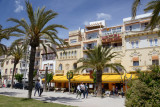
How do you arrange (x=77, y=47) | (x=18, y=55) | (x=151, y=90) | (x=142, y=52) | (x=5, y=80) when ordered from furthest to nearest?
(x=5, y=80), (x=18, y=55), (x=77, y=47), (x=142, y=52), (x=151, y=90)

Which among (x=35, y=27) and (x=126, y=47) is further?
(x=126, y=47)

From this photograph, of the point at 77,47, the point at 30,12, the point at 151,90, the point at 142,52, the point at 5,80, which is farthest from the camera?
the point at 5,80

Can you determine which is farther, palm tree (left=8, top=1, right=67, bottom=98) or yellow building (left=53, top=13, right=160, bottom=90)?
yellow building (left=53, top=13, right=160, bottom=90)

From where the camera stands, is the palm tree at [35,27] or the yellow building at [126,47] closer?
the palm tree at [35,27]

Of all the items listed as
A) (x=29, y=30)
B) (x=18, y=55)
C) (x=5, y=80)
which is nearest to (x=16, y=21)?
(x=29, y=30)

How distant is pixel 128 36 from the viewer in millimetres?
30016

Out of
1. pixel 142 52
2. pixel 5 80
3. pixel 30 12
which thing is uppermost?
pixel 30 12

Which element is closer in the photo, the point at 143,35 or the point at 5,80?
the point at 143,35

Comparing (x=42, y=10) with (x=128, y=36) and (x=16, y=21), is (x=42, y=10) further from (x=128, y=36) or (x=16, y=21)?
(x=128, y=36)

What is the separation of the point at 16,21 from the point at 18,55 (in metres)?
26.6

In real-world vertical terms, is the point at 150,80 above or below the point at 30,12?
below

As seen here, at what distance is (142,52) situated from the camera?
93.0 feet

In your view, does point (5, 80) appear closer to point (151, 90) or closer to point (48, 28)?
point (48, 28)

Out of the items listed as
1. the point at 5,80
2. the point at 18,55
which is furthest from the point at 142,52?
the point at 5,80
